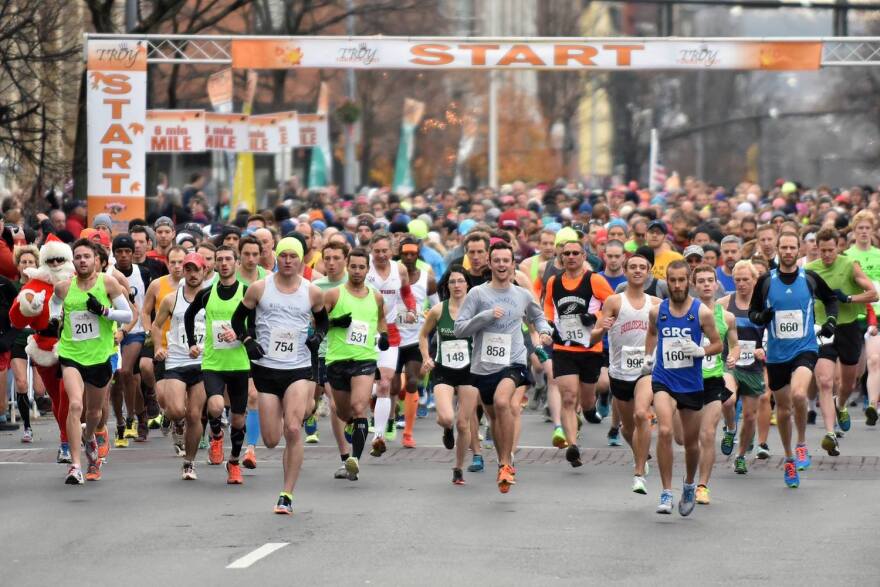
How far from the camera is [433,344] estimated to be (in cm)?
1758

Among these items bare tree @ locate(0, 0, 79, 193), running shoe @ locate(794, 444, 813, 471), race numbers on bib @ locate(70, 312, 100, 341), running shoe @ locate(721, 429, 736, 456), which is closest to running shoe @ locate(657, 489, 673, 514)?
running shoe @ locate(794, 444, 813, 471)

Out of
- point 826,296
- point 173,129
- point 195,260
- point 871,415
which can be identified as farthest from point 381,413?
point 173,129

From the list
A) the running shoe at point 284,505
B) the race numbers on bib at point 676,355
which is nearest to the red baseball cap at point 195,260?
the running shoe at point 284,505

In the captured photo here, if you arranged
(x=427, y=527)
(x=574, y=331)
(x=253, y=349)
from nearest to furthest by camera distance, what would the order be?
(x=427, y=527)
(x=253, y=349)
(x=574, y=331)

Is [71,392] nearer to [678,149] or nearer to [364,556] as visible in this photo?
[364,556]

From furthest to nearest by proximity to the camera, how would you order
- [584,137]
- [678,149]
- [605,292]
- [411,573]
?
[584,137] < [678,149] < [605,292] < [411,573]

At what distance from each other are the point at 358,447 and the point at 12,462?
10.5ft

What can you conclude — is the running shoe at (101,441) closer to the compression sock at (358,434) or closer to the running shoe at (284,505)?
the compression sock at (358,434)

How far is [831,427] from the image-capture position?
1559 cm

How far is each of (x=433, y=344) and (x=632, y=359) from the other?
3554 mm

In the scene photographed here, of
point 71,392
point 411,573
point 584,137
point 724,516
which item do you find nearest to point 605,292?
point 724,516

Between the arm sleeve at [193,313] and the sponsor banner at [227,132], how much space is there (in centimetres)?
1476

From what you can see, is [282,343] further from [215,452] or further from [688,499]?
[688,499]

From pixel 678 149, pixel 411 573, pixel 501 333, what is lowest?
pixel 411 573
